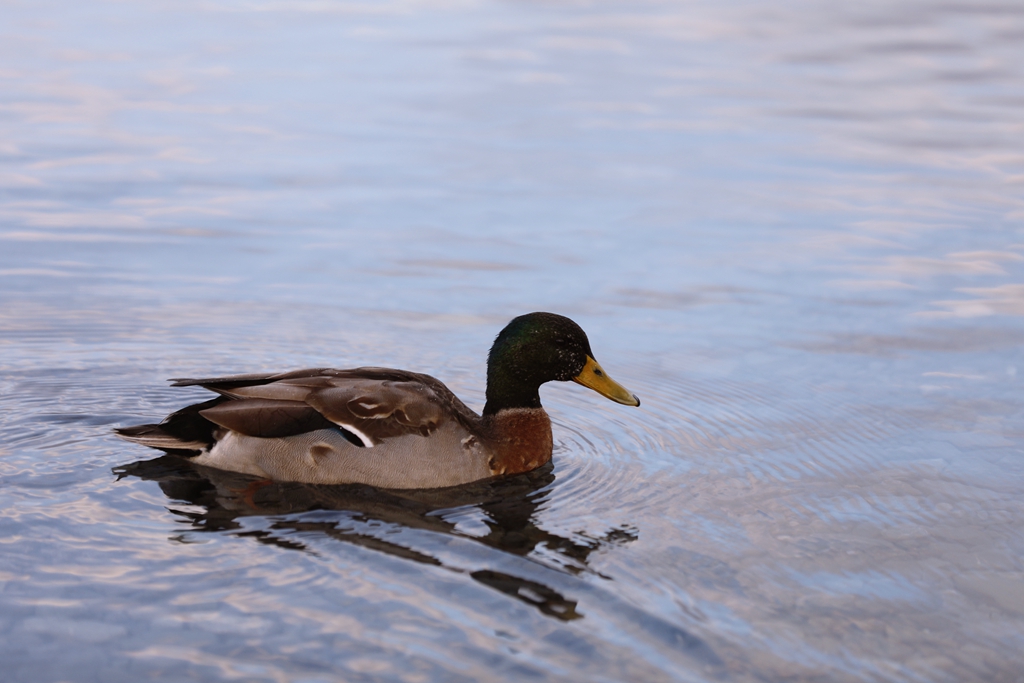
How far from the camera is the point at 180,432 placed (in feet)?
24.7

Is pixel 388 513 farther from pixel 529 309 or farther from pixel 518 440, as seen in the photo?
pixel 529 309

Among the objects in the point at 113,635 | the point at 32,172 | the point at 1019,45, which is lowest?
the point at 113,635

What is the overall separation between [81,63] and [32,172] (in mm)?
6521

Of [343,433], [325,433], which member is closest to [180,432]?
[325,433]

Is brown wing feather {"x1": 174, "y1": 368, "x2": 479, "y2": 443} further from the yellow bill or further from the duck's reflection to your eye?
the yellow bill

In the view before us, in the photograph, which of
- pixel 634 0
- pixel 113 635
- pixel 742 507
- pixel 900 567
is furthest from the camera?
pixel 634 0

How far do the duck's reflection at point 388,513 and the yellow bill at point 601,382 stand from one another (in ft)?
2.41

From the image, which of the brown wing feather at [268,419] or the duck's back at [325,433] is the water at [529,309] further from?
the brown wing feather at [268,419]

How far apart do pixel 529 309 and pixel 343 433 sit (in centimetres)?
356

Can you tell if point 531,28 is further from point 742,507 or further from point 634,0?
point 742,507

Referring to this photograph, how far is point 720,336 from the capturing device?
33.7 ft

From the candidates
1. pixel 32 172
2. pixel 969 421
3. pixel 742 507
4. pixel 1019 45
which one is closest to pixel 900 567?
pixel 742 507

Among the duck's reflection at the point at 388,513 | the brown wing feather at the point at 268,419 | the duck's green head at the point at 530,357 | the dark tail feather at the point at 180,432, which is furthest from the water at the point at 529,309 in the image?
the duck's green head at the point at 530,357

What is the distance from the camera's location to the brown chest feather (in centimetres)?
775
